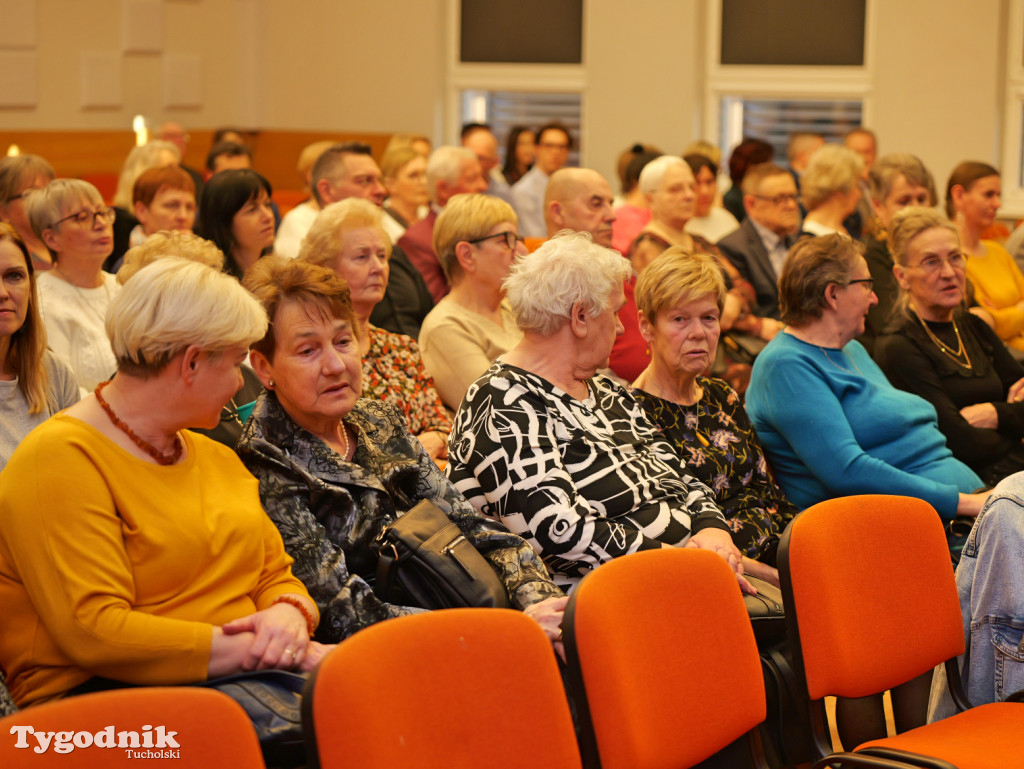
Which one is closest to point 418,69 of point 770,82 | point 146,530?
point 770,82

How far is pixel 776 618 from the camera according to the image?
2271 millimetres

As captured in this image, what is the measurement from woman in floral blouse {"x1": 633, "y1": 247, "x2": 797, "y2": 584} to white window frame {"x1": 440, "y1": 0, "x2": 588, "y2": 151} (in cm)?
Answer: 618

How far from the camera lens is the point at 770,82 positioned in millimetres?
8703

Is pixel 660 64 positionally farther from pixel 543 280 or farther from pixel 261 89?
pixel 543 280

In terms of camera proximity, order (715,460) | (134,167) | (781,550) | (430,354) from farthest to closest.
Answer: (134,167) < (430,354) < (715,460) < (781,550)

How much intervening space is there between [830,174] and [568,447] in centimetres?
352

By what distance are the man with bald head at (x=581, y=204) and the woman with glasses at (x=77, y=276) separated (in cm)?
178

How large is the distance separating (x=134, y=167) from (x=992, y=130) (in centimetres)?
625

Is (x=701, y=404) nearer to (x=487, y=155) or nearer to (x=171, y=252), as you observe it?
(x=171, y=252)

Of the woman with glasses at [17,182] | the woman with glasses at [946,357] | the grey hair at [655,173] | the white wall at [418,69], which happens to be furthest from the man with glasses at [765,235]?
the white wall at [418,69]

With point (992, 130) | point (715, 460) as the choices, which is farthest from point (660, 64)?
point (715, 460)

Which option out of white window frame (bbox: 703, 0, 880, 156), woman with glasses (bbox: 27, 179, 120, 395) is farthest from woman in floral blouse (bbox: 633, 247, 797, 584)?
white window frame (bbox: 703, 0, 880, 156)

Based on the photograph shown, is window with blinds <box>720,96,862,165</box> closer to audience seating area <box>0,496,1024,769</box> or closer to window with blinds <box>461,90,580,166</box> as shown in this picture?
window with blinds <box>461,90,580,166</box>

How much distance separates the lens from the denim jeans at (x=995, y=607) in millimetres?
2197
